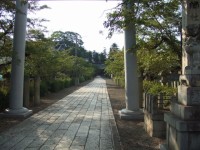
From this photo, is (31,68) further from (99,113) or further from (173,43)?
(173,43)

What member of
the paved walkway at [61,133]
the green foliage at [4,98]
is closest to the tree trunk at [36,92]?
the green foliage at [4,98]

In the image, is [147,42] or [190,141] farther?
[147,42]

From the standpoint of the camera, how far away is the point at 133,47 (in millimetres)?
11055

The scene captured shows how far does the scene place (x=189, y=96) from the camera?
6027mm

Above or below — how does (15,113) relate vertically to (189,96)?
below

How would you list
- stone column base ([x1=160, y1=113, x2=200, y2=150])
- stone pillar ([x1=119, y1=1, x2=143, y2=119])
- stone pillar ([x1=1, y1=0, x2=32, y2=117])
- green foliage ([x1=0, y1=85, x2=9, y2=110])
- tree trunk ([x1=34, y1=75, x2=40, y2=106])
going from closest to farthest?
stone column base ([x1=160, y1=113, x2=200, y2=150]), stone pillar ([x1=119, y1=1, x2=143, y2=119]), stone pillar ([x1=1, y1=0, x2=32, y2=117]), green foliage ([x1=0, y1=85, x2=9, y2=110]), tree trunk ([x1=34, y1=75, x2=40, y2=106])

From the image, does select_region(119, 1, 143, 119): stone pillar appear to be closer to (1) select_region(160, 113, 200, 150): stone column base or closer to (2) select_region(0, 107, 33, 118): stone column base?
(2) select_region(0, 107, 33, 118): stone column base

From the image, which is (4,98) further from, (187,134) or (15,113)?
(187,134)

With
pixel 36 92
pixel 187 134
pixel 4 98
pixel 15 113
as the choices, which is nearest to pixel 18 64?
pixel 15 113

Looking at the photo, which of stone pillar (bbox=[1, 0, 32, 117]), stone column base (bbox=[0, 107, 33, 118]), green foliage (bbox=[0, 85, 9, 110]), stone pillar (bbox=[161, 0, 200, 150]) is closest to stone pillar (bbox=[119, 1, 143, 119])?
stone column base (bbox=[0, 107, 33, 118])

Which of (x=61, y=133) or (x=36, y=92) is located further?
(x=36, y=92)

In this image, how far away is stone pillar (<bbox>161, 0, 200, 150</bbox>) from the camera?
5871 mm

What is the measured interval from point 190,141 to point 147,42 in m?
6.27

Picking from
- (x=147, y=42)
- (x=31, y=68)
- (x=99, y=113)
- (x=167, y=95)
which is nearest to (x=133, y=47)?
(x=147, y=42)
